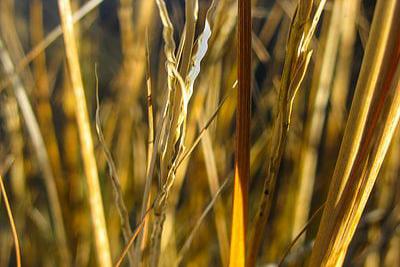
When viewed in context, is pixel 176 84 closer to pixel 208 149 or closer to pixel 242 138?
pixel 242 138

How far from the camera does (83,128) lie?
495mm

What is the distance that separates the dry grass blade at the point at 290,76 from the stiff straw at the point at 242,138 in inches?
0.7

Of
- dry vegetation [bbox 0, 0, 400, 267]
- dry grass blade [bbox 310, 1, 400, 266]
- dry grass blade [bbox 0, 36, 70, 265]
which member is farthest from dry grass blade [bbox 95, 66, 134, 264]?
dry grass blade [bbox 0, 36, 70, 265]

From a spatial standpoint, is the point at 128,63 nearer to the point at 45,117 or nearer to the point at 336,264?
the point at 45,117

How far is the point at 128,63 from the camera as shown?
1037mm

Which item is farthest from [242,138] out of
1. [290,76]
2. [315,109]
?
[315,109]

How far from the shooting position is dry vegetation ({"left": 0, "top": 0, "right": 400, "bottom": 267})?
1.29 ft

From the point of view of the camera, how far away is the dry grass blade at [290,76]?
1.26 feet

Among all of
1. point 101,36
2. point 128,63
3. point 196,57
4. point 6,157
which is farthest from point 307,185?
point 101,36

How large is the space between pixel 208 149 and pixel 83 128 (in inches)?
12.0

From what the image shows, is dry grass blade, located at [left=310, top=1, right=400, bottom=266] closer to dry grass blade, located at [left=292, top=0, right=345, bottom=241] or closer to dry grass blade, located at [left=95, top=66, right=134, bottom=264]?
dry grass blade, located at [left=95, top=66, right=134, bottom=264]

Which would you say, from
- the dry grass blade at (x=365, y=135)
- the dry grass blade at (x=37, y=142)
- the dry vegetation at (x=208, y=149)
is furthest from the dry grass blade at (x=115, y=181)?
the dry grass blade at (x=37, y=142)

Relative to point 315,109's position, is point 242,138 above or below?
above

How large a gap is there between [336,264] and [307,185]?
21.2 inches
